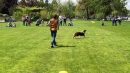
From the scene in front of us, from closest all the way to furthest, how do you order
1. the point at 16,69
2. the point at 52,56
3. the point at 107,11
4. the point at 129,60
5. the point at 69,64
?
1. the point at 16,69
2. the point at 69,64
3. the point at 129,60
4. the point at 52,56
5. the point at 107,11

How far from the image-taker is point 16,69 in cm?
1054

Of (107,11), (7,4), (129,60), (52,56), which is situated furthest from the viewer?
(7,4)

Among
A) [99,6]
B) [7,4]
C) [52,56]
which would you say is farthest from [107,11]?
[52,56]

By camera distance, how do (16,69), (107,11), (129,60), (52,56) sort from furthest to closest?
1. (107,11)
2. (52,56)
3. (129,60)
4. (16,69)

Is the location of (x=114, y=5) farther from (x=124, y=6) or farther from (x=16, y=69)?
(x=16, y=69)

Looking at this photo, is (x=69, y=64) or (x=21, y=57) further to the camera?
(x=21, y=57)

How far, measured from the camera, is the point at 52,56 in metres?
13.5

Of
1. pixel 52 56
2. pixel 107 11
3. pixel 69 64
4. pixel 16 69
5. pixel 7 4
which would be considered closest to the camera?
A: pixel 16 69

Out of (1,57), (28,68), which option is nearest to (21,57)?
(1,57)

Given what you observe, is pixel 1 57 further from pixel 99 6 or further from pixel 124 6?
pixel 124 6

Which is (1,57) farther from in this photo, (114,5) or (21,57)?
(114,5)

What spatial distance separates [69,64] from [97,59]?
5.72 feet

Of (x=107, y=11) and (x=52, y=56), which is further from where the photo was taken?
(x=107, y=11)

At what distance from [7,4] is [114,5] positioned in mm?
43812
